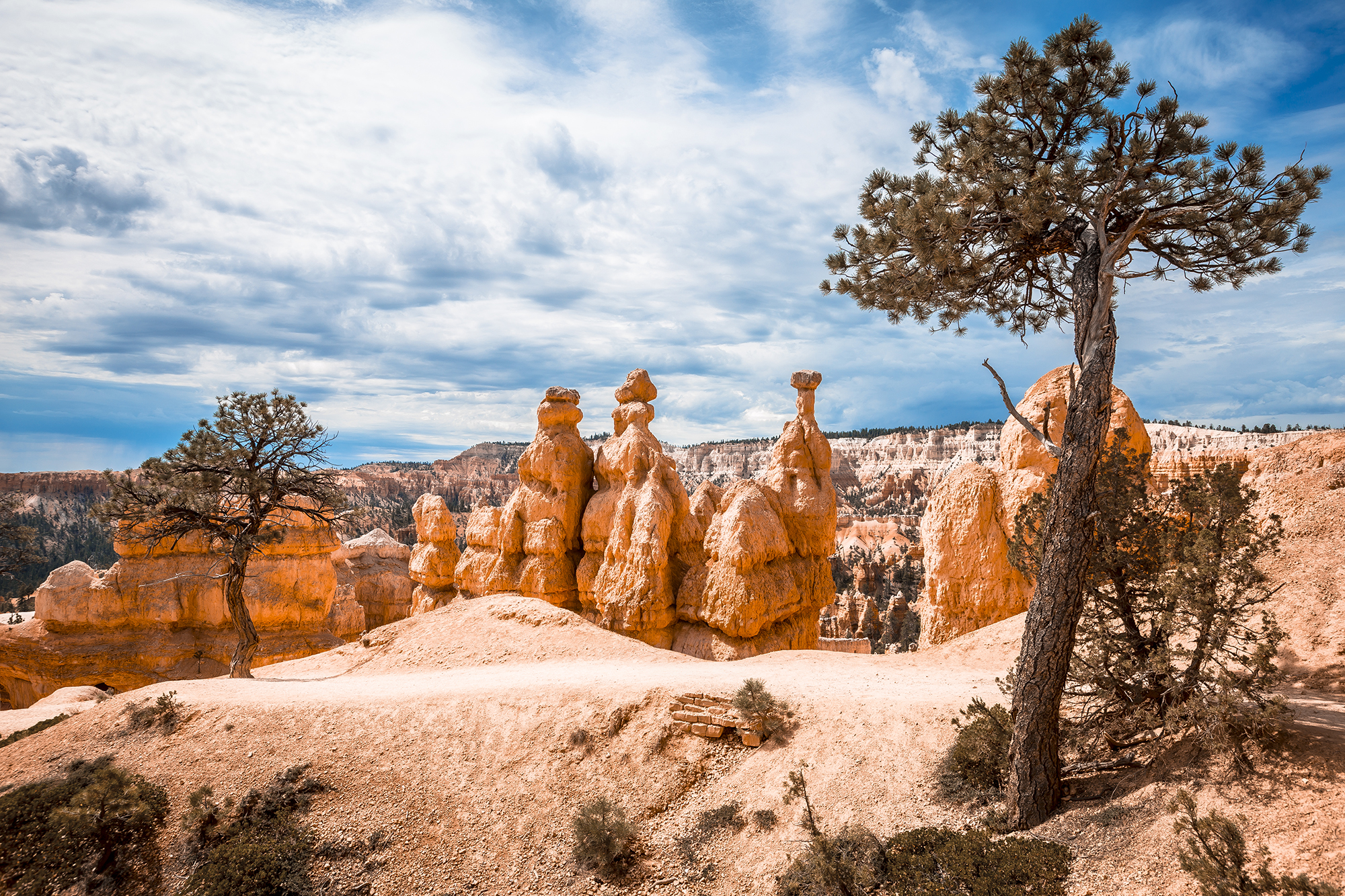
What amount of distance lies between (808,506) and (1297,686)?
13.3m

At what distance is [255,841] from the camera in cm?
1123

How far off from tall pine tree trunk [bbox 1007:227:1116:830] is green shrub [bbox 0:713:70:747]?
21.3 meters

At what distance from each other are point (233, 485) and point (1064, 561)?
75.3ft

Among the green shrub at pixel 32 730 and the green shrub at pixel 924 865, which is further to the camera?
Answer: the green shrub at pixel 32 730

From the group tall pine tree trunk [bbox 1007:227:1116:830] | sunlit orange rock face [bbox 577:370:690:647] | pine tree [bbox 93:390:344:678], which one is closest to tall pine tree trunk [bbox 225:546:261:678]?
pine tree [bbox 93:390:344:678]

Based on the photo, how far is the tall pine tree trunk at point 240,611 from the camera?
1961 centimetres

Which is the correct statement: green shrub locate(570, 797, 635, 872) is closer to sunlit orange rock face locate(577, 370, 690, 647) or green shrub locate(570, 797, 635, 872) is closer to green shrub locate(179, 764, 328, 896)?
green shrub locate(179, 764, 328, 896)

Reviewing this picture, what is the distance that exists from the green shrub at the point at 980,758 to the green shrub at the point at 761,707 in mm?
3227

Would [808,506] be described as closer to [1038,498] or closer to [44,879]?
[1038,498]

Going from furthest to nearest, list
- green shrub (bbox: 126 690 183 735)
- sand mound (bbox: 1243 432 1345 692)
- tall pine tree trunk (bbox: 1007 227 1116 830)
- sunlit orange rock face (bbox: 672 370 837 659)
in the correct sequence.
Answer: sunlit orange rock face (bbox: 672 370 837 659), green shrub (bbox: 126 690 183 735), sand mound (bbox: 1243 432 1345 692), tall pine tree trunk (bbox: 1007 227 1116 830)

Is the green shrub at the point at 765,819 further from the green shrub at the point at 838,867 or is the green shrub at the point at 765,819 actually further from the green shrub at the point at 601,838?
the green shrub at the point at 601,838

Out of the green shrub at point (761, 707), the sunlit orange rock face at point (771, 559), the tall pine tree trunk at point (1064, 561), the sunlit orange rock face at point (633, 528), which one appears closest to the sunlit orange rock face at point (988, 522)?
the sunlit orange rock face at point (771, 559)

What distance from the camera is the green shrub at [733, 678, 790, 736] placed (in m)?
12.6

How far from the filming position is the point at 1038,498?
10258 mm
